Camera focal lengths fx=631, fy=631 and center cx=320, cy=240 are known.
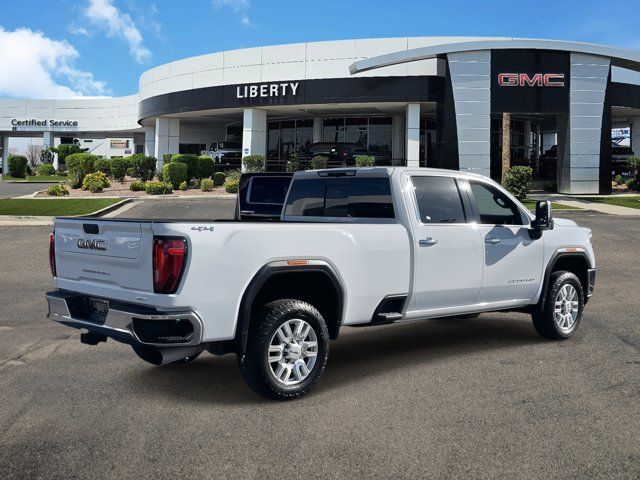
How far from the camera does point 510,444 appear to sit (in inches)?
162

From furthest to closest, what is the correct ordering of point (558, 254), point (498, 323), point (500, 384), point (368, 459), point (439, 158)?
point (439, 158)
point (498, 323)
point (558, 254)
point (500, 384)
point (368, 459)

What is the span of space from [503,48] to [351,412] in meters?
30.5

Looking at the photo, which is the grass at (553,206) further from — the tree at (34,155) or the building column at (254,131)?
the tree at (34,155)

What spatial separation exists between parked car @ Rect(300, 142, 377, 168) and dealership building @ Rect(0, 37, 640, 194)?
172cm

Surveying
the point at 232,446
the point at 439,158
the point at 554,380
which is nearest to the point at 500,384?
the point at 554,380

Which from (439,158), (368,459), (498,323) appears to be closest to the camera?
(368,459)

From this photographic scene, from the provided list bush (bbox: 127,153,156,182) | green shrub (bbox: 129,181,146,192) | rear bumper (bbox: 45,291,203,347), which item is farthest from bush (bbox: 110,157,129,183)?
rear bumper (bbox: 45,291,203,347)

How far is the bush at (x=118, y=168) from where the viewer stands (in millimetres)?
36991

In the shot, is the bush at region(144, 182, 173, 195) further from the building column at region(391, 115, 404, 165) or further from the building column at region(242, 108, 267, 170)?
the building column at region(391, 115, 404, 165)

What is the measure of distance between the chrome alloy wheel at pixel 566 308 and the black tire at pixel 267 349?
3.32 meters

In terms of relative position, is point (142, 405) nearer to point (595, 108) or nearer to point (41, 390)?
point (41, 390)

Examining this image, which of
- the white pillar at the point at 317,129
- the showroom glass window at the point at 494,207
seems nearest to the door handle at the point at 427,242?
the showroom glass window at the point at 494,207

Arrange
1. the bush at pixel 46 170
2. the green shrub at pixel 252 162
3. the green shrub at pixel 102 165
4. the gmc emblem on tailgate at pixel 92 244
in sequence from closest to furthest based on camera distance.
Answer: the gmc emblem on tailgate at pixel 92 244 → the green shrub at pixel 102 165 → the green shrub at pixel 252 162 → the bush at pixel 46 170

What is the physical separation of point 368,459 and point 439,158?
29.9 metres
